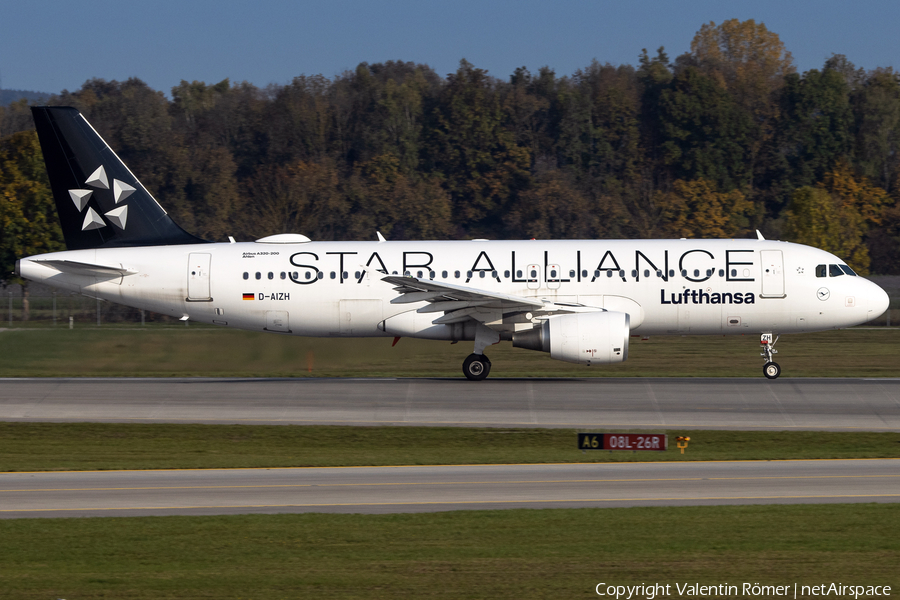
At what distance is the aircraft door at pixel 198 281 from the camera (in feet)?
105

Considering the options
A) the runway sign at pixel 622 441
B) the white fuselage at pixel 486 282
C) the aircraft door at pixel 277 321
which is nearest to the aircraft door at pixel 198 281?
the white fuselage at pixel 486 282

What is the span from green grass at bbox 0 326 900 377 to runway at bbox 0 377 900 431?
4.48 ft

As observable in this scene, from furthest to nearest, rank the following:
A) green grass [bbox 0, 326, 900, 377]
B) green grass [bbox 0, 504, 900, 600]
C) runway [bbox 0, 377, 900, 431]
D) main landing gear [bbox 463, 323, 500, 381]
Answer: green grass [bbox 0, 326, 900, 377] < main landing gear [bbox 463, 323, 500, 381] < runway [bbox 0, 377, 900, 431] < green grass [bbox 0, 504, 900, 600]

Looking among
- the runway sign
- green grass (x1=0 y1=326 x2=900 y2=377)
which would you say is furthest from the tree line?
the runway sign

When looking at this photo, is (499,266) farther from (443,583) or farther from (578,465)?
(443,583)

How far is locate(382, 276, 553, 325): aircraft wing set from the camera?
29.3m

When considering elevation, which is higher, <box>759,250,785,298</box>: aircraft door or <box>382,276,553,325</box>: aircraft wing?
<box>759,250,785,298</box>: aircraft door

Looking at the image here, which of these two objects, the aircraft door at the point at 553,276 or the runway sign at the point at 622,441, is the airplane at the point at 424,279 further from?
the runway sign at the point at 622,441

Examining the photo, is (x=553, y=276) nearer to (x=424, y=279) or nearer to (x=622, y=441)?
(x=424, y=279)

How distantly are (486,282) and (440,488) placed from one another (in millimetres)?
14854

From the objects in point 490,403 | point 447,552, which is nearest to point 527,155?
point 490,403

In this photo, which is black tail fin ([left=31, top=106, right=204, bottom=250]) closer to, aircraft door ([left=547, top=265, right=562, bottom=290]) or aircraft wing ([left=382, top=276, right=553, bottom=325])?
aircraft wing ([left=382, top=276, right=553, bottom=325])

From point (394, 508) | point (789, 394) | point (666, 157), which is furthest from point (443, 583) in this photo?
point (666, 157)

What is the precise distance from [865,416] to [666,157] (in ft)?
260
